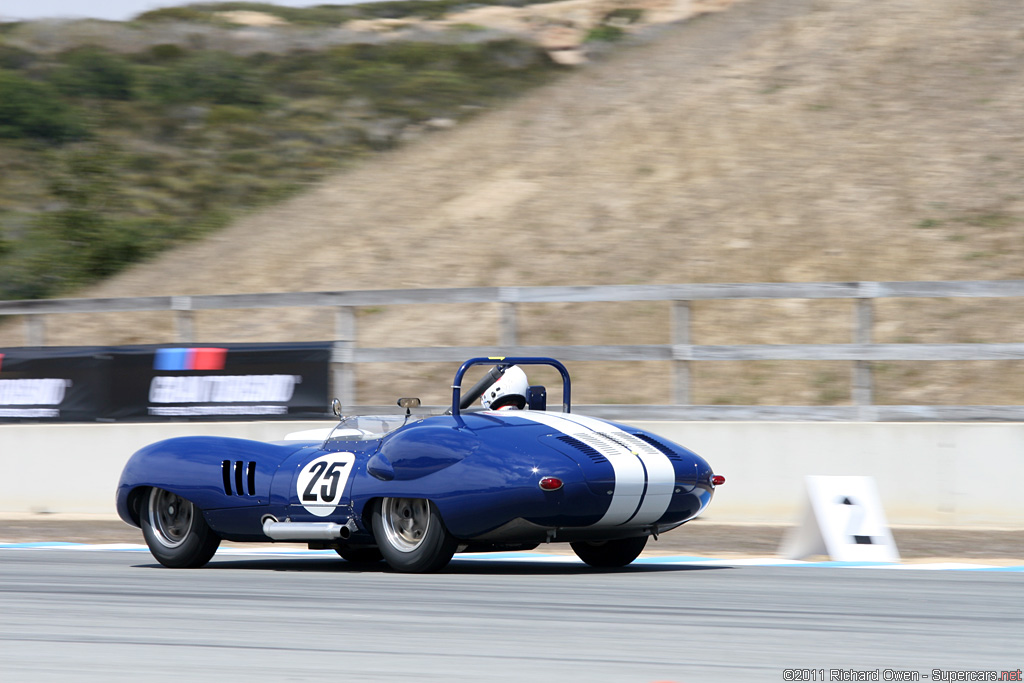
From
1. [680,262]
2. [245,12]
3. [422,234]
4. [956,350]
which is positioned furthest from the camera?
[245,12]

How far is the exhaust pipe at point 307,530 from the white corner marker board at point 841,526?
9.96 ft

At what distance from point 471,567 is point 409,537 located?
69cm

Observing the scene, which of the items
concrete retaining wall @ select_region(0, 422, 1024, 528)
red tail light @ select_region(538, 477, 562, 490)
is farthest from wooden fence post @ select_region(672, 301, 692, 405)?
red tail light @ select_region(538, 477, 562, 490)

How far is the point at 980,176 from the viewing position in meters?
23.8

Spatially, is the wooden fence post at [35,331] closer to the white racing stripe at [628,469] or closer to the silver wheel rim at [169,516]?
the silver wheel rim at [169,516]

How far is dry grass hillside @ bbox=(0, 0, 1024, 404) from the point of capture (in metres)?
19.8

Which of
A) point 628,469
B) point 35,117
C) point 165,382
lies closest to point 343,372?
point 165,382

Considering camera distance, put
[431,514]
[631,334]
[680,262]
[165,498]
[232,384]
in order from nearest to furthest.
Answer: [431,514]
[165,498]
[232,384]
[631,334]
[680,262]

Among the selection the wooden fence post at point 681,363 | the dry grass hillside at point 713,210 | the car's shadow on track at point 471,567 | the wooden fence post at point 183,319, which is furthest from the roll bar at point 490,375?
the dry grass hillside at point 713,210

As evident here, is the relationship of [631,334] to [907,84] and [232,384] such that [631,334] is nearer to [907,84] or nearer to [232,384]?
[232,384]

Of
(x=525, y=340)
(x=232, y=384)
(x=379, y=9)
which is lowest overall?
A: (x=525, y=340)

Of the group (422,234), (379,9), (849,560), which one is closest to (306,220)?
(422,234)

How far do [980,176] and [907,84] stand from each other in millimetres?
4354

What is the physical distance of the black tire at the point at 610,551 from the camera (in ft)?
28.7
